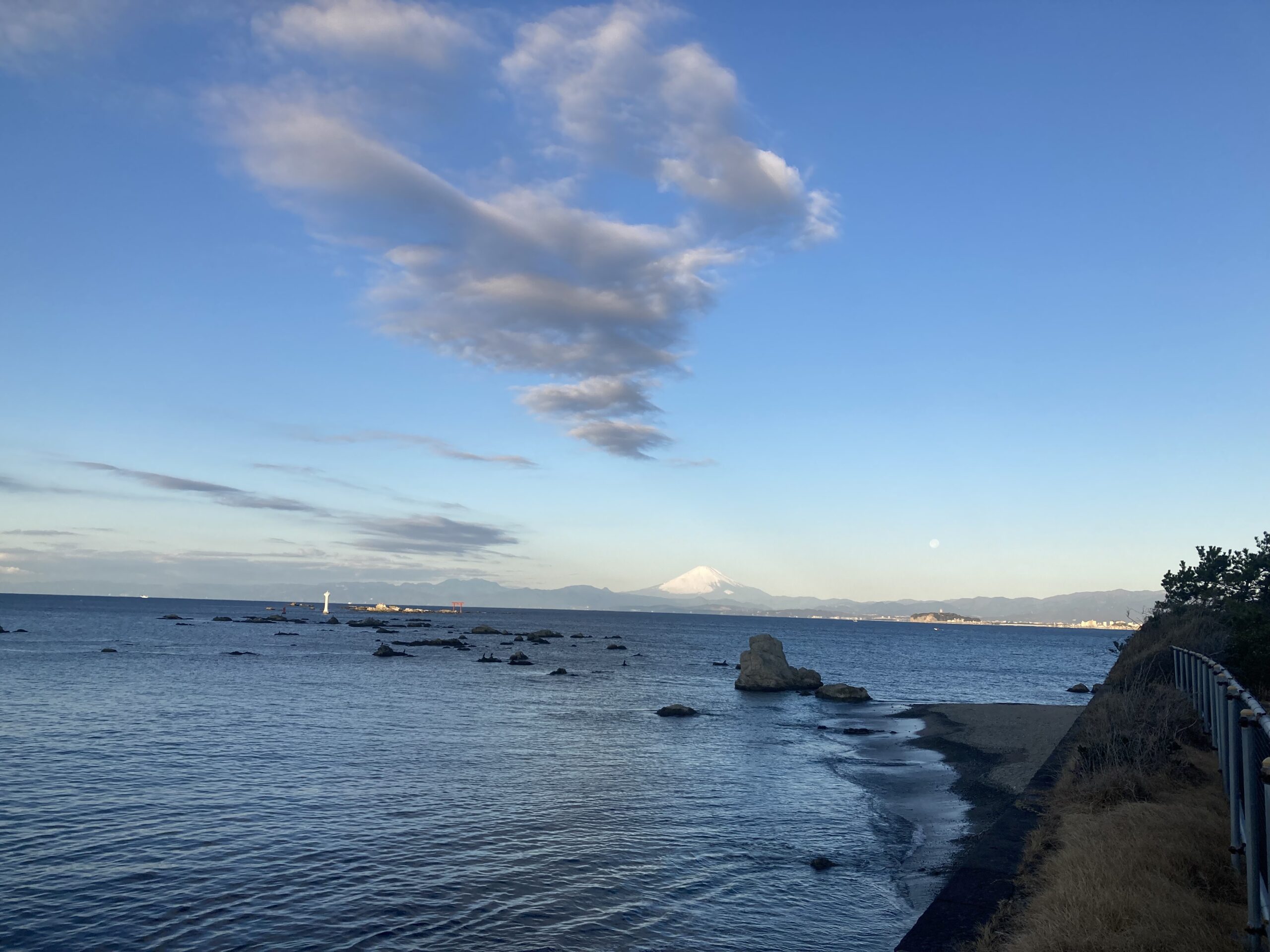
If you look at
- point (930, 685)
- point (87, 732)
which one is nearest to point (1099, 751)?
point (87, 732)

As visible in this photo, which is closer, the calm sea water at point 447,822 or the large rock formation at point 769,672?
the calm sea water at point 447,822

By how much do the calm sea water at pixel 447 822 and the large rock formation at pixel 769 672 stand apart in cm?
1048

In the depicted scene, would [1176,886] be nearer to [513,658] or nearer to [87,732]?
[87,732]

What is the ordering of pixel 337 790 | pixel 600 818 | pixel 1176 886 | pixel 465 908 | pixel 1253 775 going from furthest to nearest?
pixel 337 790 → pixel 600 818 → pixel 465 908 → pixel 1176 886 → pixel 1253 775

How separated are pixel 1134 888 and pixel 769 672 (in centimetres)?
6256

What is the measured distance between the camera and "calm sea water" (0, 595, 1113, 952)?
57.6ft

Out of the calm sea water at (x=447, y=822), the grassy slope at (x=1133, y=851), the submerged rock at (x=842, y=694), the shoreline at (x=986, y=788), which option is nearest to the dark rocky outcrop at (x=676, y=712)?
the calm sea water at (x=447, y=822)

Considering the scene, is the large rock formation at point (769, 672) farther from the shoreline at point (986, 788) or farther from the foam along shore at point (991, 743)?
the shoreline at point (986, 788)

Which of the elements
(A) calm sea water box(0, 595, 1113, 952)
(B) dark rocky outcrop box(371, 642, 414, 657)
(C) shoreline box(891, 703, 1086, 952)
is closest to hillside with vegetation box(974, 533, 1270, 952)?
(C) shoreline box(891, 703, 1086, 952)

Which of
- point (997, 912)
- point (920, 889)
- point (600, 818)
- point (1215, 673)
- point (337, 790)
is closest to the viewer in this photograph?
point (997, 912)

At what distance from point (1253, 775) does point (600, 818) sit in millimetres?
20796

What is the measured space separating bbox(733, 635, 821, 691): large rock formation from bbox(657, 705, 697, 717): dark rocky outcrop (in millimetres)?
17891

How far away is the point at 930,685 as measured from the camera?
87.0m

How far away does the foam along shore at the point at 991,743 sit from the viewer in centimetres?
3173
